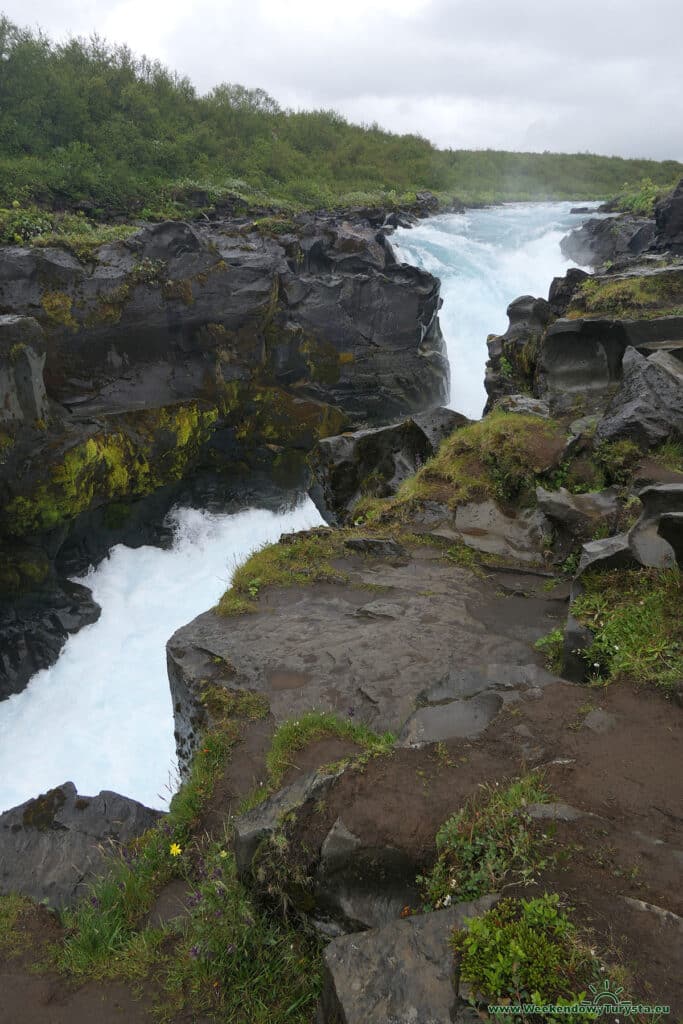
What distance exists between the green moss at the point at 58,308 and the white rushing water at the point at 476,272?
569 inches

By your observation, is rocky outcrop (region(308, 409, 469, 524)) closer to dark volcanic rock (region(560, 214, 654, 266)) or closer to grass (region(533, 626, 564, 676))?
grass (region(533, 626, 564, 676))

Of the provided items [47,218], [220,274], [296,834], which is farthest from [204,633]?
[47,218]

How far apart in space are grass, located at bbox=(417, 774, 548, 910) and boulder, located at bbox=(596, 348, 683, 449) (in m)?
6.66

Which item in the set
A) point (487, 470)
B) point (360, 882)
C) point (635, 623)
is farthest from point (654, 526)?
point (360, 882)

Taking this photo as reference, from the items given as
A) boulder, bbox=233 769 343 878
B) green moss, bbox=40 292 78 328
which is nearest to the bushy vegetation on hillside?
green moss, bbox=40 292 78 328

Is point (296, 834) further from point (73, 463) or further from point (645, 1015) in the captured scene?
point (73, 463)

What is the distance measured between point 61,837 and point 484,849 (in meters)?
5.61

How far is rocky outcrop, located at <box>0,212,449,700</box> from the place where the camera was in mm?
15461

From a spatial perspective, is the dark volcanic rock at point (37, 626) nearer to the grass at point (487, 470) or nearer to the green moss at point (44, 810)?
the green moss at point (44, 810)

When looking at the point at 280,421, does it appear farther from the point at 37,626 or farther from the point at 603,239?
the point at 603,239

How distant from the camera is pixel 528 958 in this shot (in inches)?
105

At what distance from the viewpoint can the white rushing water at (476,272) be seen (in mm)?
27172

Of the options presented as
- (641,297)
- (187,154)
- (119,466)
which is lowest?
(119,466)

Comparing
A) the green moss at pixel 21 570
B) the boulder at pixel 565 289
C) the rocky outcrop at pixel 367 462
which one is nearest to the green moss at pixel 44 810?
the rocky outcrop at pixel 367 462
